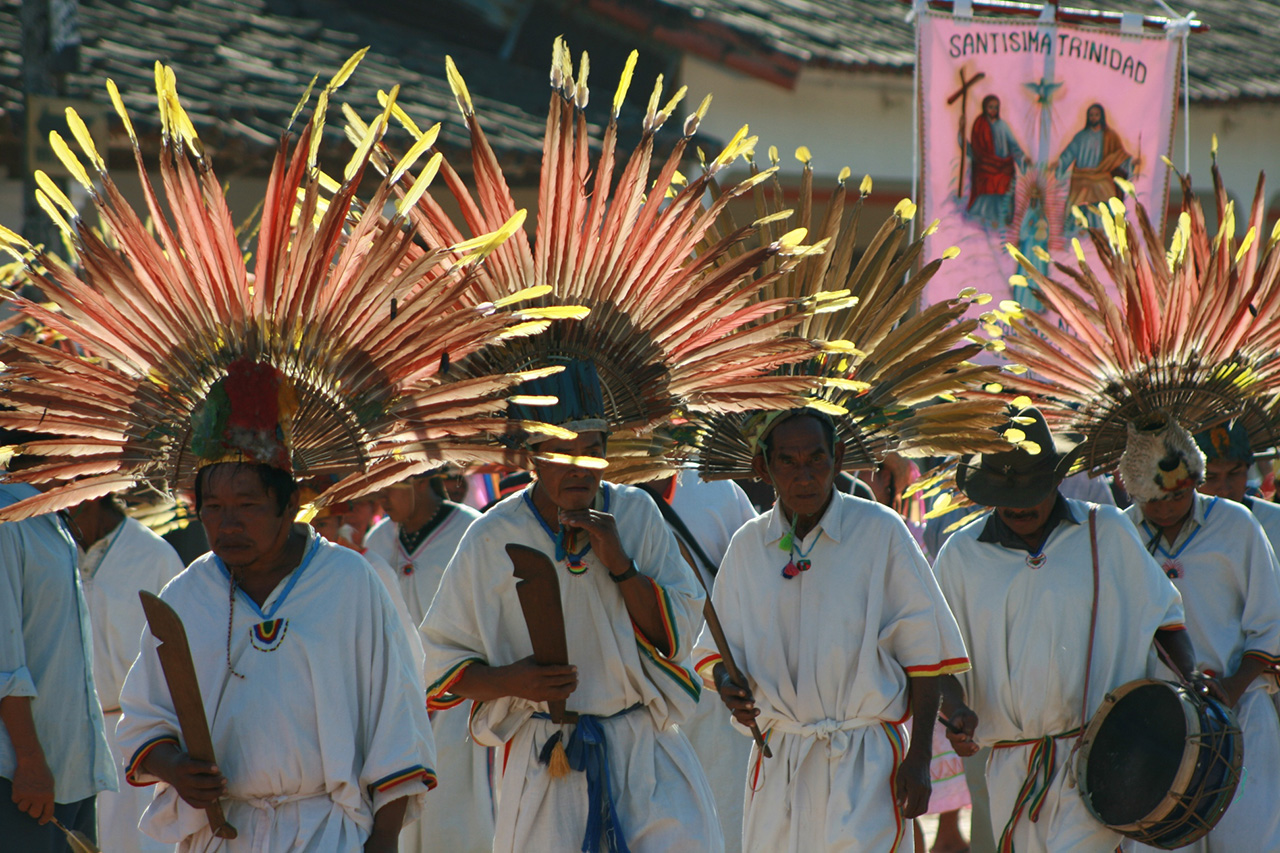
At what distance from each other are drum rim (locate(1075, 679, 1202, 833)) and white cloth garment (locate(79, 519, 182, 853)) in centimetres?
363

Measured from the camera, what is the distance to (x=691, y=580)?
4.43 meters

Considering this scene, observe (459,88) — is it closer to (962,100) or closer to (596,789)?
(596,789)

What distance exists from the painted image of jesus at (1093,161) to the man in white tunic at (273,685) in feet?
19.2

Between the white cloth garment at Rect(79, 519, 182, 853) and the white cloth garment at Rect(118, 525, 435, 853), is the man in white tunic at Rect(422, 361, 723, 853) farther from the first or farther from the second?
the white cloth garment at Rect(79, 519, 182, 853)

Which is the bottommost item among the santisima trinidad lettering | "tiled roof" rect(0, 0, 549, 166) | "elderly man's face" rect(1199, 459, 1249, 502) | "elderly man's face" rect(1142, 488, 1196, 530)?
"elderly man's face" rect(1142, 488, 1196, 530)

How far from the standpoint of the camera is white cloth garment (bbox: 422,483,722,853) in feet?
14.1

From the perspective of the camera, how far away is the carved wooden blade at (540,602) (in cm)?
403

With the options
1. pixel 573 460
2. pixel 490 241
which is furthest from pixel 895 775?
pixel 490 241

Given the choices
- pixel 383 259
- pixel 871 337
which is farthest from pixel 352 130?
pixel 871 337

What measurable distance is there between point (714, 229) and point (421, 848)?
3.08 metres

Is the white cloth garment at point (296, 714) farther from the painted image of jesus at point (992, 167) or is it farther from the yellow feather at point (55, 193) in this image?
the painted image of jesus at point (992, 167)

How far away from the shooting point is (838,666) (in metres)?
4.68

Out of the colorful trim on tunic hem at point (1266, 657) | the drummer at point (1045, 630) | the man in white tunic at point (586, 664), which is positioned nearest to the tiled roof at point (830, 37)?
the drummer at point (1045, 630)

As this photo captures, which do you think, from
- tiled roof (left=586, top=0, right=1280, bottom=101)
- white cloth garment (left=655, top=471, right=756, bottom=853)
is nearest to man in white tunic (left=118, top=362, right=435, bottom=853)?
white cloth garment (left=655, top=471, right=756, bottom=853)
